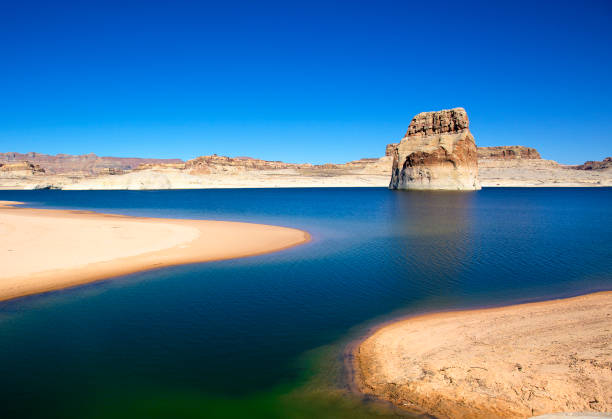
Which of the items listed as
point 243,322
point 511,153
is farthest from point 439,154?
point 511,153

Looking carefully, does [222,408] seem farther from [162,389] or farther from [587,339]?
[587,339]

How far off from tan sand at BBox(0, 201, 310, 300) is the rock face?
49188 mm

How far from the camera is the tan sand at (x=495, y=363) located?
4645 millimetres

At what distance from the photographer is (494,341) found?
630 cm

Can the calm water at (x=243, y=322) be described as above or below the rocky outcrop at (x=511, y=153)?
below

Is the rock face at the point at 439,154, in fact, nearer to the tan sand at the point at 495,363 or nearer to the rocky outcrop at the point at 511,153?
the tan sand at the point at 495,363

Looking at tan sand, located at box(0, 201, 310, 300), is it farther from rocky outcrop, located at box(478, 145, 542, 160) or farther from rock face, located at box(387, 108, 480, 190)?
rocky outcrop, located at box(478, 145, 542, 160)

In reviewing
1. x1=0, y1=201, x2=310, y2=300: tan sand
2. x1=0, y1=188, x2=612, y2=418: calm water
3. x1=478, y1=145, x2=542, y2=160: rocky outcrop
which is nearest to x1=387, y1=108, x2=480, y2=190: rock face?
x1=0, y1=201, x2=310, y2=300: tan sand

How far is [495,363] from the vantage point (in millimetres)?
5500

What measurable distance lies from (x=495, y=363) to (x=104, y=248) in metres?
13.6

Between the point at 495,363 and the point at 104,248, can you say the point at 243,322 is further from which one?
the point at 104,248

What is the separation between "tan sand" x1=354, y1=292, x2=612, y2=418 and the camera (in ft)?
15.2

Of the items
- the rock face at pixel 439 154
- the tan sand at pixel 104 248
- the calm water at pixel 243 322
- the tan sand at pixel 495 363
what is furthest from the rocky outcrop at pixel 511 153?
the tan sand at pixel 495 363

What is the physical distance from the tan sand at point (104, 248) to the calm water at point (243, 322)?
3.04ft
